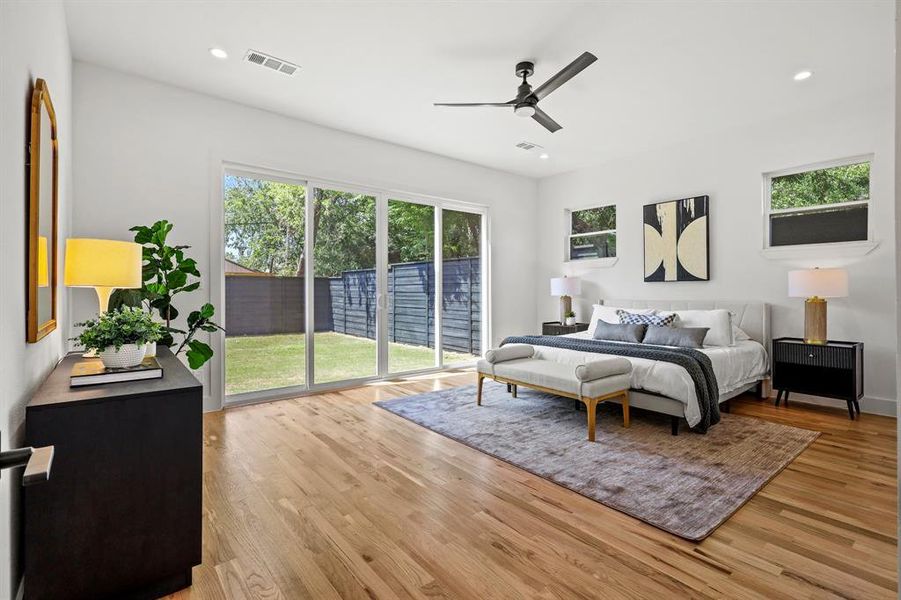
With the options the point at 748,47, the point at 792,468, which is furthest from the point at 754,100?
the point at 792,468

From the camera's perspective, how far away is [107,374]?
5.83ft

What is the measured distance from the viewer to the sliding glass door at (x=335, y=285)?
4.44 m

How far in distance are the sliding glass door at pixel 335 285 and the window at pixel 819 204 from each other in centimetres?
368

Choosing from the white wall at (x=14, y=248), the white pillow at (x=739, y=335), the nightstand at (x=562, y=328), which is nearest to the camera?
the white wall at (x=14, y=248)

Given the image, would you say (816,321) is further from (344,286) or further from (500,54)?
(344,286)

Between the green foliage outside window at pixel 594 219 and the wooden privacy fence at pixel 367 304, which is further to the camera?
the green foliage outside window at pixel 594 219

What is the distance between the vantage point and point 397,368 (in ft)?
18.5

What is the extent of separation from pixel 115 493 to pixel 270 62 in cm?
322

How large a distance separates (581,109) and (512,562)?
13.3 feet

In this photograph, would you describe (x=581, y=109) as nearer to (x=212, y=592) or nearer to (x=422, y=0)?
(x=422, y=0)

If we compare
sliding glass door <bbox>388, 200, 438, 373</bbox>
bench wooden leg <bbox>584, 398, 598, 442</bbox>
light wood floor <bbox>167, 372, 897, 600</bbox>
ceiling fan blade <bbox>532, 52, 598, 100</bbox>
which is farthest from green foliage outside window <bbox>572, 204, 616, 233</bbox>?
light wood floor <bbox>167, 372, 897, 600</bbox>

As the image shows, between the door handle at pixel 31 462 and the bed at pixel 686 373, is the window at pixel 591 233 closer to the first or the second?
the bed at pixel 686 373

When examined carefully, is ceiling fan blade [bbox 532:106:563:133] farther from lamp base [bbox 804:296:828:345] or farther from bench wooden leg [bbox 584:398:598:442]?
lamp base [bbox 804:296:828:345]

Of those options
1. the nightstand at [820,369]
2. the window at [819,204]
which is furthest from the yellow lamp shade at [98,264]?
the window at [819,204]
